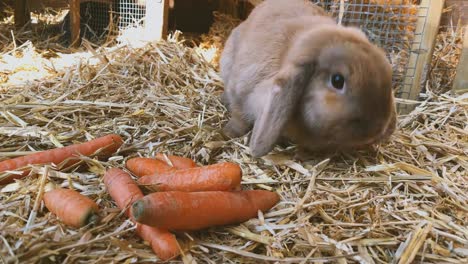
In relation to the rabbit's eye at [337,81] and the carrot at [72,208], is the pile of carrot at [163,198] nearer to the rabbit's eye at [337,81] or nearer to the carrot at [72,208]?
the carrot at [72,208]

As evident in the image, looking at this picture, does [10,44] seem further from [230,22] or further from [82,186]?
[82,186]

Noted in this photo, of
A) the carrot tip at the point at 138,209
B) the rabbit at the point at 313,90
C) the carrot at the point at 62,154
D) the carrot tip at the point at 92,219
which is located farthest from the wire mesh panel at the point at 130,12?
the carrot tip at the point at 138,209

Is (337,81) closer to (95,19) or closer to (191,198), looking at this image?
(191,198)

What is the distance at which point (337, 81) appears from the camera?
216 cm

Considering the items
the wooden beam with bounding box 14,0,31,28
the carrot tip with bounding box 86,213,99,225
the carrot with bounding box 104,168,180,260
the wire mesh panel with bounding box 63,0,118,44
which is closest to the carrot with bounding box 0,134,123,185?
the carrot with bounding box 104,168,180,260

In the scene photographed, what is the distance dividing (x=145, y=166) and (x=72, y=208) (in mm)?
514

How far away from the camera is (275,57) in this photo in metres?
2.65

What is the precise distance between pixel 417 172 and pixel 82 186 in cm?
176

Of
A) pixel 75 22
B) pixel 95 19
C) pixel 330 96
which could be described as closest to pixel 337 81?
pixel 330 96

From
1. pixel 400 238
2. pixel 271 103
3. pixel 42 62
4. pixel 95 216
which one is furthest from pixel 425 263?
pixel 42 62

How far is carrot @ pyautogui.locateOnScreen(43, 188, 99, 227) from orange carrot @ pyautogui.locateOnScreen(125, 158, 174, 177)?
407 millimetres

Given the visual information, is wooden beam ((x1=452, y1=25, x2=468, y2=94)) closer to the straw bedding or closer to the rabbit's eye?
the straw bedding

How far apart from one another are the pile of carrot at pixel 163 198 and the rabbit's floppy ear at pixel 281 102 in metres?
0.38

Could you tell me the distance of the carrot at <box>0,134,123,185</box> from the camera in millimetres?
2072
